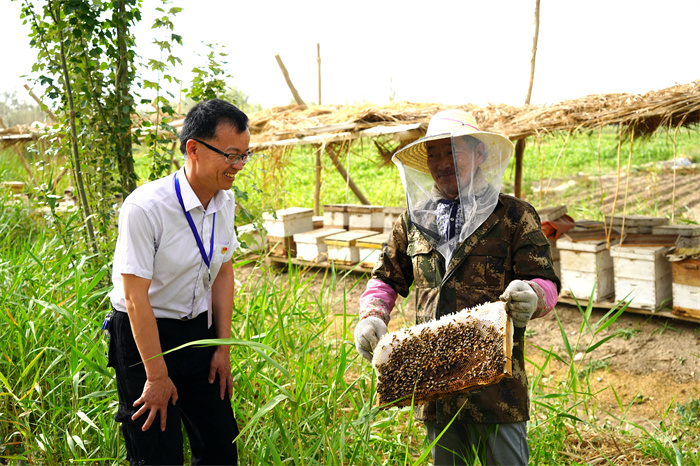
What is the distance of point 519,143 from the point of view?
25.1 ft

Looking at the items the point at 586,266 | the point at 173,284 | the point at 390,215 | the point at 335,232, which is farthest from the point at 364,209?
the point at 173,284

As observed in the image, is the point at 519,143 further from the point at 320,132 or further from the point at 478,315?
the point at 478,315

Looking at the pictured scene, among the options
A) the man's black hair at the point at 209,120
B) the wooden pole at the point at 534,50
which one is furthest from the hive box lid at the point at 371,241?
the man's black hair at the point at 209,120

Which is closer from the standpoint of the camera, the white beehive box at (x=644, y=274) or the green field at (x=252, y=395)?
the green field at (x=252, y=395)

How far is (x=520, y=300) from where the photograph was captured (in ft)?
6.15

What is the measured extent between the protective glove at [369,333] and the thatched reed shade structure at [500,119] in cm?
451

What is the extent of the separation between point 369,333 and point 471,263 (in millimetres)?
483

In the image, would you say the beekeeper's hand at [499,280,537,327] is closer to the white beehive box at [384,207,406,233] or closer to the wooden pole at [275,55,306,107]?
the white beehive box at [384,207,406,233]

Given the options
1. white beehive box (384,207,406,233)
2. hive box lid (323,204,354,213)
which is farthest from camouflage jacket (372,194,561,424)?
hive box lid (323,204,354,213)

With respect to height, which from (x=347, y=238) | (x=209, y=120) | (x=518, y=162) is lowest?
(x=347, y=238)

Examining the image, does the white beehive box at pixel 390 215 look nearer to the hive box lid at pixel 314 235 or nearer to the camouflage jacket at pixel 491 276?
the hive box lid at pixel 314 235

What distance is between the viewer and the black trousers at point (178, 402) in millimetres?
2084

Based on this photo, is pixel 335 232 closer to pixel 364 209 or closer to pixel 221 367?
pixel 364 209

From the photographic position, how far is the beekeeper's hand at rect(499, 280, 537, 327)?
186 centimetres
